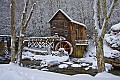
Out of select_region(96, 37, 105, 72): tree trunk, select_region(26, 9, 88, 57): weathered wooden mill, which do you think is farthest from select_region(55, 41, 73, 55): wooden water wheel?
select_region(96, 37, 105, 72): tree trunk

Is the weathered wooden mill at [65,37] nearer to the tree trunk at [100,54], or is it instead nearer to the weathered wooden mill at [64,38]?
the weathered wooden mill at [64,38]

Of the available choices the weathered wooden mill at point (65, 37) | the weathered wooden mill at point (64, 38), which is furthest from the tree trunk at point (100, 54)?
the weathered wooden mill at point (65, 37)

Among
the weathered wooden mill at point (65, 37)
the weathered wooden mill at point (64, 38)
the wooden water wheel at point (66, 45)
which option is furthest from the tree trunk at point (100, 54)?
the wooden water wheel at point (66, 45)

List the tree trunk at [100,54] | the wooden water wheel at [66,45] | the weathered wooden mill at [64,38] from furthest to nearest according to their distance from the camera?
the wooden water wheel at [66,45], the weathered wooden mill at [64,38], the tree trunk at [100,54]

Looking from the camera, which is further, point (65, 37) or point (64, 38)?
point (65, 37)

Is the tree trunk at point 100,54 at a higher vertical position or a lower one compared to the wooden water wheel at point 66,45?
lower

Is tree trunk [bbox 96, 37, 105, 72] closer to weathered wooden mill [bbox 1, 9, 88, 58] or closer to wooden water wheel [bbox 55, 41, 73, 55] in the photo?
weathered wooden mill [bbox 1, 9, 88, 58]

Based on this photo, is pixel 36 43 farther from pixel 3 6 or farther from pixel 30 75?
pixel 30 75

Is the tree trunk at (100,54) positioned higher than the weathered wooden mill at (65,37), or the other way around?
the weathered wooden mill at (65,37)

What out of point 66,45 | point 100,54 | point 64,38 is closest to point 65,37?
point 64,38

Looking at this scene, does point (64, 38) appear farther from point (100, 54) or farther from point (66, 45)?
point (100, 54)

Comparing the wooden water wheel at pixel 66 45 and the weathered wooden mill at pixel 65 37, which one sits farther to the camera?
the wooden water wheel at pixel 66 45

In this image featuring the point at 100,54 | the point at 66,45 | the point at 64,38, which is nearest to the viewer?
the point at 100,54

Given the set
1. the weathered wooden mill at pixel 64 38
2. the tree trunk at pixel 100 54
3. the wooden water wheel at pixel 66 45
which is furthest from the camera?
A: the wooden water wheel at pixel 66 45
